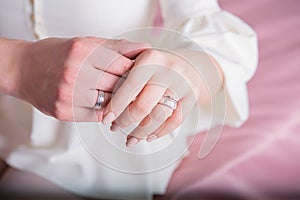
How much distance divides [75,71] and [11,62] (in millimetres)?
85

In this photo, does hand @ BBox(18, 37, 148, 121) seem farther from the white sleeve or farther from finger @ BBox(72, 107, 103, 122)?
the white sleeve

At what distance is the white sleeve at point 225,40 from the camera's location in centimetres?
53

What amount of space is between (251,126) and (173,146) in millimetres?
250

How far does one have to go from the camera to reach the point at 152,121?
1.31 feet

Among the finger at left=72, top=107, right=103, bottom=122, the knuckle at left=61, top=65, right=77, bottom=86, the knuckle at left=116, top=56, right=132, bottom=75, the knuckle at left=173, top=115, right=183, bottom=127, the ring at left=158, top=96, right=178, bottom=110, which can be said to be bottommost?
the knuckle at left=173, top=115, right=183, bottom=127

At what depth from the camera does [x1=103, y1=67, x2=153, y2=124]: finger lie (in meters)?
0.38

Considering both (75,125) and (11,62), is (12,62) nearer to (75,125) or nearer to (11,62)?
Answer: (11,62)

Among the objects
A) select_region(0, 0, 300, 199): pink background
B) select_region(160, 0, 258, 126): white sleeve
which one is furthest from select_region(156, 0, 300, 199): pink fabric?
select_region(160, 0, 258, 126): white sleeve

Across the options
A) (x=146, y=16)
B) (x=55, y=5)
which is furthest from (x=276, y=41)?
(x=55, y=5)

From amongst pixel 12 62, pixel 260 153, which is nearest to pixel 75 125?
pixel 12 62

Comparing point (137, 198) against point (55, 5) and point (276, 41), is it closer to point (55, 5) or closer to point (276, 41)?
point (55, 5)

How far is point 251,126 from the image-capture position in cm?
71

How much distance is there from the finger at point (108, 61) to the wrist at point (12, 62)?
0.09 metres

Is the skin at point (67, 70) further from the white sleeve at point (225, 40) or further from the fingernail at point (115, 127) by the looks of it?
the white sleeve at point (225, 40)
